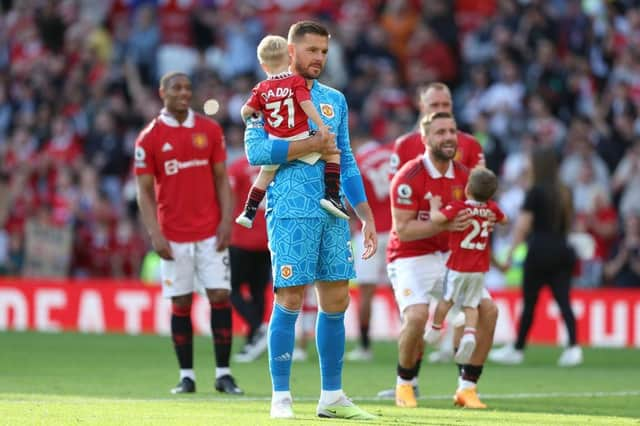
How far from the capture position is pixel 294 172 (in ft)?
28.6

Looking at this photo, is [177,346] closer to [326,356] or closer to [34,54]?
[326,356]

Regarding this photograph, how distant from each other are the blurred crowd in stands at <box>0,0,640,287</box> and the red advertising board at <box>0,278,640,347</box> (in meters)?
0.97

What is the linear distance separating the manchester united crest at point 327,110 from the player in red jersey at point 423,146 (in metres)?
2.42

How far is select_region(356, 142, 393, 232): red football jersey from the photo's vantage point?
1486 cm

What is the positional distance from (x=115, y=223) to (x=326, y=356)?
13.6 meters

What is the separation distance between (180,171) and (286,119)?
2873mm

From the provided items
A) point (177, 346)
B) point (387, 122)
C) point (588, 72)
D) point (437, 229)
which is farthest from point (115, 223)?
point (437, 229)

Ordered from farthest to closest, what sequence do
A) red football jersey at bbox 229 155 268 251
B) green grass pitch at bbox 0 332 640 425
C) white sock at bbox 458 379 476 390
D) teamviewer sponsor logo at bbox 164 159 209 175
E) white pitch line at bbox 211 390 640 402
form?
red football jersey at bbox 229 155 268 251, teamviewer sponsor logo at bbox 164 159 209 175, white pitch line at bbox 211 390 640 402, white sock at bbox 458 379 476 390, green grass pitch at bbox 0 332 640 425

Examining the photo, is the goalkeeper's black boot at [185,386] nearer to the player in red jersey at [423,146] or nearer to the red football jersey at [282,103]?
the player in red jersey at [423,146]

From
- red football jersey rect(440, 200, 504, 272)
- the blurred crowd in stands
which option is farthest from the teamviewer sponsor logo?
the blurred crowd in stands

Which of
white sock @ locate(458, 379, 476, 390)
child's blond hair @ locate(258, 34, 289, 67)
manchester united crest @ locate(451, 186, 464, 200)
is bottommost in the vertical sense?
white sock @ locate(458, 379, 476, 390)

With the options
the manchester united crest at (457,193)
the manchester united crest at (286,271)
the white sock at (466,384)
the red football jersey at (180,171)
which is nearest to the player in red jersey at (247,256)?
the red football jersey at (180,171)

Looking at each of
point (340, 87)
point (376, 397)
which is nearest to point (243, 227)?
point (376, 397)

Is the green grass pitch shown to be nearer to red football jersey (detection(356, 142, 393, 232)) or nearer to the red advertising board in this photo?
the red advertising board
